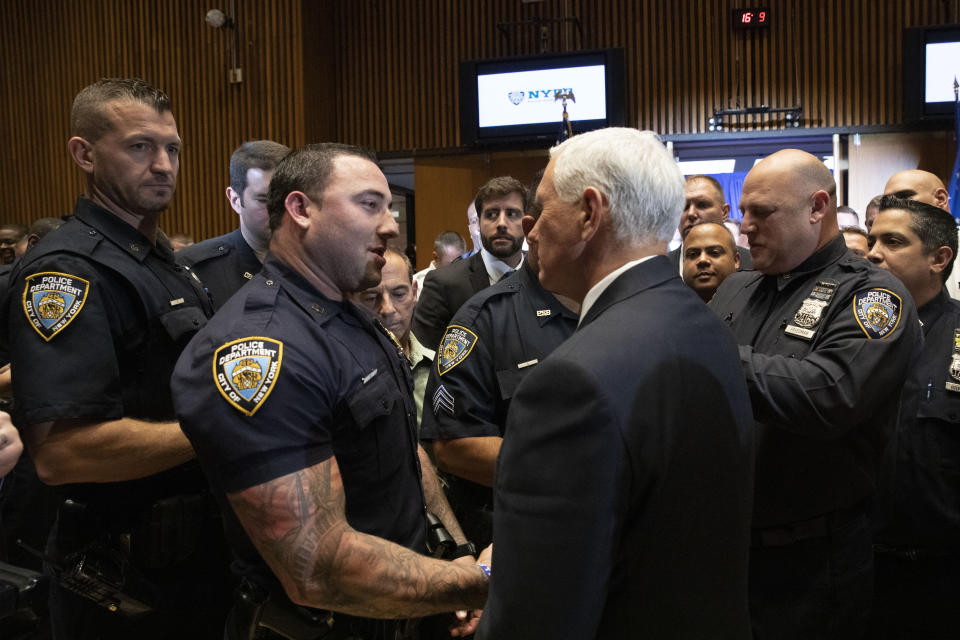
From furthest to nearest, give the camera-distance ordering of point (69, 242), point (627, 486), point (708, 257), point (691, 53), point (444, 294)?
point (691, 53) < point (444, 294) < point (708, 257) < point (69, 242) < point (627, 486)

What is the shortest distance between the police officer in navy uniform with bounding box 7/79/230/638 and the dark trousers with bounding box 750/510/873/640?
137 centimetres

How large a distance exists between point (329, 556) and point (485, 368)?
3.24 ft

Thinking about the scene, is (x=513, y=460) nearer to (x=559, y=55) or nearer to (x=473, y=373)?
(x=473, y=373)

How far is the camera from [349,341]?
1.55m

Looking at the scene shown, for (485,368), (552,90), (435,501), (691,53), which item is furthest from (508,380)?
(691,53)

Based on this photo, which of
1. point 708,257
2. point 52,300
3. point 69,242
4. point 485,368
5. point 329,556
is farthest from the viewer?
point 708,257

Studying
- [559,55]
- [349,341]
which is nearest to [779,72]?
[559,55]

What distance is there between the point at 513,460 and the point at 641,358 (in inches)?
8.5

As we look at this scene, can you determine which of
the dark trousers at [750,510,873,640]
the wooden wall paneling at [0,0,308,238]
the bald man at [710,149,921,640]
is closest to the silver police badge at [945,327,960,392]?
the bald man at [710,149,921,640]

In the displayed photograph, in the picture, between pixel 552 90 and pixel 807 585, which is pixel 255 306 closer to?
pixel 807 585

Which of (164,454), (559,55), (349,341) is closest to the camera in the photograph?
(349,341)

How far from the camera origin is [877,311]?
2.01 m

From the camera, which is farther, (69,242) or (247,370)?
(69,242)

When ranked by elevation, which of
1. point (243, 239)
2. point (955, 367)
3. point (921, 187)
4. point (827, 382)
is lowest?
point (955, 367)
